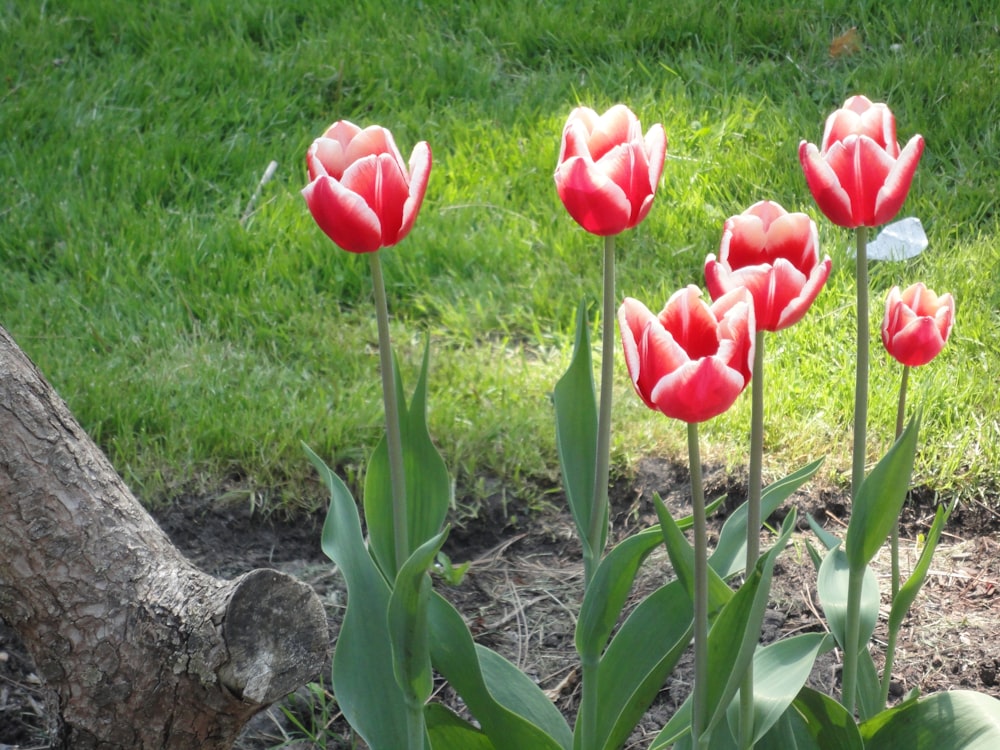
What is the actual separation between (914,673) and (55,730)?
54.3 inches

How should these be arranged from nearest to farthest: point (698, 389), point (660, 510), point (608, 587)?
1. point (698, 389)
2. point (660, 510)
3. point (608, 587)

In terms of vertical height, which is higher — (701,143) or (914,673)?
(701,143)

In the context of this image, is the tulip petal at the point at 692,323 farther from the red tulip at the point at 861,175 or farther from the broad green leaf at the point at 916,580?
the broad green leaf at the point at 916,580

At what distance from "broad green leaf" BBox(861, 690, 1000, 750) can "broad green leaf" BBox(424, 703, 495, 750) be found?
47cm

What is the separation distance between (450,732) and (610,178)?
0.73m

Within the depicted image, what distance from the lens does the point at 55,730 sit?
5.24 ft

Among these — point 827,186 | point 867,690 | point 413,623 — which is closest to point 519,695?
point 413,623

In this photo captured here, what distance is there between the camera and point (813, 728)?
1353mm

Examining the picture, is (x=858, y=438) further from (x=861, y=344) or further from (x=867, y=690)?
(x=867, y=690)

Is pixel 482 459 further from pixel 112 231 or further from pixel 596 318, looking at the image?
pixel 112 231

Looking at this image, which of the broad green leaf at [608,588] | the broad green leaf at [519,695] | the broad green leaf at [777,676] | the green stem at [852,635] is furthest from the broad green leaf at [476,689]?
the green stem at [852,635]

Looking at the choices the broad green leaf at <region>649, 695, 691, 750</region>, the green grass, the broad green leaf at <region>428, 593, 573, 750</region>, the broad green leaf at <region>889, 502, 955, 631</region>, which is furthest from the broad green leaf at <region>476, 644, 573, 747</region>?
the green grass

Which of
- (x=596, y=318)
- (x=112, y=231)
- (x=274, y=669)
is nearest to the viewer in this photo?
(x=274, y=669)

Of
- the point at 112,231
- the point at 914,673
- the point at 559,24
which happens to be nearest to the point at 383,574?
the point at 914,673
